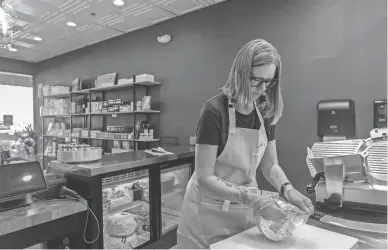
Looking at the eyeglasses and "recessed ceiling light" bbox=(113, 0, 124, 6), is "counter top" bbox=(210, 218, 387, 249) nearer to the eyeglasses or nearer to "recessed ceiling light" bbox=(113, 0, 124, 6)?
the eyeglasses

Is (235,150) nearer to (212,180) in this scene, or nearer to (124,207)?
(212,180)

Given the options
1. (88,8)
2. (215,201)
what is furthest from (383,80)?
(88,8)

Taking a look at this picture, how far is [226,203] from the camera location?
3.85 ft

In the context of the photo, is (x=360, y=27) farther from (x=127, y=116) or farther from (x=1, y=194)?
(x=127, y=116)

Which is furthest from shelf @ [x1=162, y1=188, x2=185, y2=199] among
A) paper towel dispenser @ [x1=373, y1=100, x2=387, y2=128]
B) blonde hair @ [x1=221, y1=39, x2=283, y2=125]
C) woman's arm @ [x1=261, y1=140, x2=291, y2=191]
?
paper towel dispenser @ [x1=373, y1=100, x2=387, y2=128]

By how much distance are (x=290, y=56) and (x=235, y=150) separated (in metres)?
2.21

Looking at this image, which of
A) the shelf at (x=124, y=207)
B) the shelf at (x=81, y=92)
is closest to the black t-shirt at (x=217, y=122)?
the shelf at (x=124, y=207)

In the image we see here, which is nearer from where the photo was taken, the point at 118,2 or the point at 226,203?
the point at 226,203

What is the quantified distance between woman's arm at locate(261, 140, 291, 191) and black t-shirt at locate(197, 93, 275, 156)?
198 millimetres

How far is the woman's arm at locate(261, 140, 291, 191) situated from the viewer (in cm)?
130

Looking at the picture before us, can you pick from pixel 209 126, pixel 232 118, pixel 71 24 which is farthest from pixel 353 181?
pixel 71 24

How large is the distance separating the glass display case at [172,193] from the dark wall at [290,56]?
110cm

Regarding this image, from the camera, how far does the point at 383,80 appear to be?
247 cm

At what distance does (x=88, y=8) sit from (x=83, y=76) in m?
2.32
